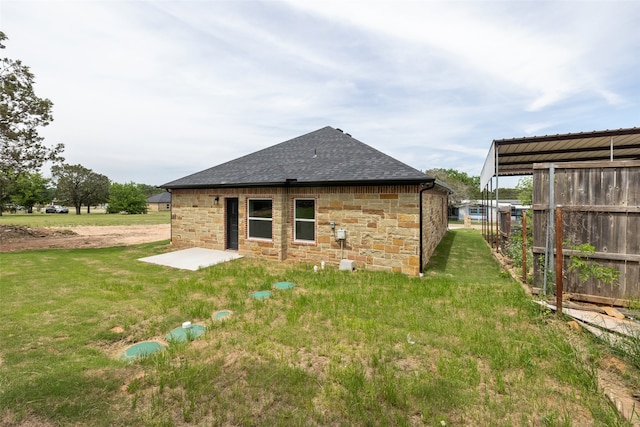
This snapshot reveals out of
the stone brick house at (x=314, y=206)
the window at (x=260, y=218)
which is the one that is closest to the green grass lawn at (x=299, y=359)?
the stone brick house at (x=314, y=206)

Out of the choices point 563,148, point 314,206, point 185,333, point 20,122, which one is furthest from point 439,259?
point 20,122

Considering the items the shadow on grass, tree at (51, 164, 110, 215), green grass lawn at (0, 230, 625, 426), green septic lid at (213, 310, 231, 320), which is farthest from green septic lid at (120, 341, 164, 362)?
tree at (51, 164, 110, 215)

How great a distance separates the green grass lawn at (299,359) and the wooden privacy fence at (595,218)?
118cm

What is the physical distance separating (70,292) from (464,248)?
14513 mm

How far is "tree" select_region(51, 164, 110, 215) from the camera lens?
60.3m

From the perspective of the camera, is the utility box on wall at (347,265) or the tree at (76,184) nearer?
the utility box on wall at (347,265)

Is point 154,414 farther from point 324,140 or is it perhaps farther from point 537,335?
point 324,140

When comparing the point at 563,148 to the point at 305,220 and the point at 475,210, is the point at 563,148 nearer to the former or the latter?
the point at 305,220

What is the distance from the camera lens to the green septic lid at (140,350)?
3.79 m

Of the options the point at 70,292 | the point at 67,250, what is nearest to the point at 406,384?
the point at 70,292

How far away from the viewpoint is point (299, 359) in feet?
12.1

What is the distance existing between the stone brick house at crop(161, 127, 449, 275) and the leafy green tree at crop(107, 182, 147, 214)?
53.5 metres

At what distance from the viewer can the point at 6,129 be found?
527 inches

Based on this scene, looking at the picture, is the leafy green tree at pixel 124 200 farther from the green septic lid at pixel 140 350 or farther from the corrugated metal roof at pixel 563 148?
the corrugated metal roof at pixel 563 148
